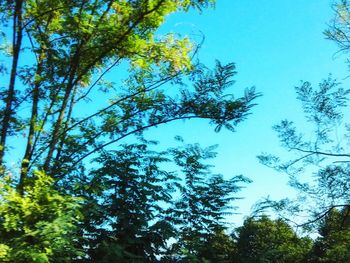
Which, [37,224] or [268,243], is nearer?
[37,224]

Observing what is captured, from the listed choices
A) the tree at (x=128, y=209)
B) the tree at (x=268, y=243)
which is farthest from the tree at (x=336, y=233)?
the tree at (x=128, y=209)

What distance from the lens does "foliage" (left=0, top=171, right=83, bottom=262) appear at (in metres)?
5.49

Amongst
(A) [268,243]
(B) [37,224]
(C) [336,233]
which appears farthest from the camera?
(C) [336,233]

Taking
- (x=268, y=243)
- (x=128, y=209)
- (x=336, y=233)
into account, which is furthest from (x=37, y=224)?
(x=336, y=233)

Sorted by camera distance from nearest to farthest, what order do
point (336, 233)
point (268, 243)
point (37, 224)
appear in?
point (37, 224)
point (268, 243)
point (336, 233)

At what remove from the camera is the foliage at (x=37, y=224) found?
5492mm

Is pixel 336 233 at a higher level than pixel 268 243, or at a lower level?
higher

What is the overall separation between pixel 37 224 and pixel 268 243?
571cm

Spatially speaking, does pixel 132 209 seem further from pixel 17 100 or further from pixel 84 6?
pixel 84 6

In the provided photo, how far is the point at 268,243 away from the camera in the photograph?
9.59m

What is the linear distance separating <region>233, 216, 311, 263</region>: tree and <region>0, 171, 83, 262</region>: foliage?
3891 mm

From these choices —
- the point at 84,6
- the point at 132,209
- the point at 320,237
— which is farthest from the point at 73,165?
the point at 320,237

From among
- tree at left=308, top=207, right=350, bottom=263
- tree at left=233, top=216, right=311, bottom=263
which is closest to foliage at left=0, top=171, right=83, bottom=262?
tree at left=233, top=216, right=311, bottom=263

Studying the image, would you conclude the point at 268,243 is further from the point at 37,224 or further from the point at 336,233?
the point at 37,224
